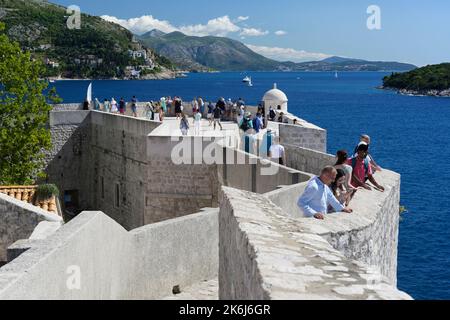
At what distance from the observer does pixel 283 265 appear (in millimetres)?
4020

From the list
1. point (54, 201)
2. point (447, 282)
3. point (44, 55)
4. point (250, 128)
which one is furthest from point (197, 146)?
point (44, 55)

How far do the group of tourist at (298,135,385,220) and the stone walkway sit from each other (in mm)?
2125

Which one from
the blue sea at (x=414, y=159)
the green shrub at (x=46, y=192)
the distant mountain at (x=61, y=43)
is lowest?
the blue sea at (x=414, y=159)

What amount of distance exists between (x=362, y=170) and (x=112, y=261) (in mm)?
4594

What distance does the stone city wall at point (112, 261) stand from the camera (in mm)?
4730

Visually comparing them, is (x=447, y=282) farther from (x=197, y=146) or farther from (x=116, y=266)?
(x=116, y=266)

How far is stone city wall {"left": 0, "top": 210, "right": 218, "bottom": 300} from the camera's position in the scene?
186 inches

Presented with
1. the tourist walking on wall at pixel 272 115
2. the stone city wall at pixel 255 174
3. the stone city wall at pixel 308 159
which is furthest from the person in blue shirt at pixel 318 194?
the tourist walking on wall at pixel 272 115

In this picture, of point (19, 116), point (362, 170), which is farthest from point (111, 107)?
point (362, 170)

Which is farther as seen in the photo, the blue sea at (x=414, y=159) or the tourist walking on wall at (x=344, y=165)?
the blue sea at (x=414, y=159)

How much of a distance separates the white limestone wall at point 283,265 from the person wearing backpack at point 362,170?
150 inches

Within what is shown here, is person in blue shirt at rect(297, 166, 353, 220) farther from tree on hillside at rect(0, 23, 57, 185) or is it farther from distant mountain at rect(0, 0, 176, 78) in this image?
distant mountain at rect(0, 0, 176, 78)

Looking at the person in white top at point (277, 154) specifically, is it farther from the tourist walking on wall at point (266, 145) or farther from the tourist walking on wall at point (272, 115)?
the tourist walking on wall at point (272, 115)

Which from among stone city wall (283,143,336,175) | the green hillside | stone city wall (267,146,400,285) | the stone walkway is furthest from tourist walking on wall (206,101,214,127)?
the green hillside
